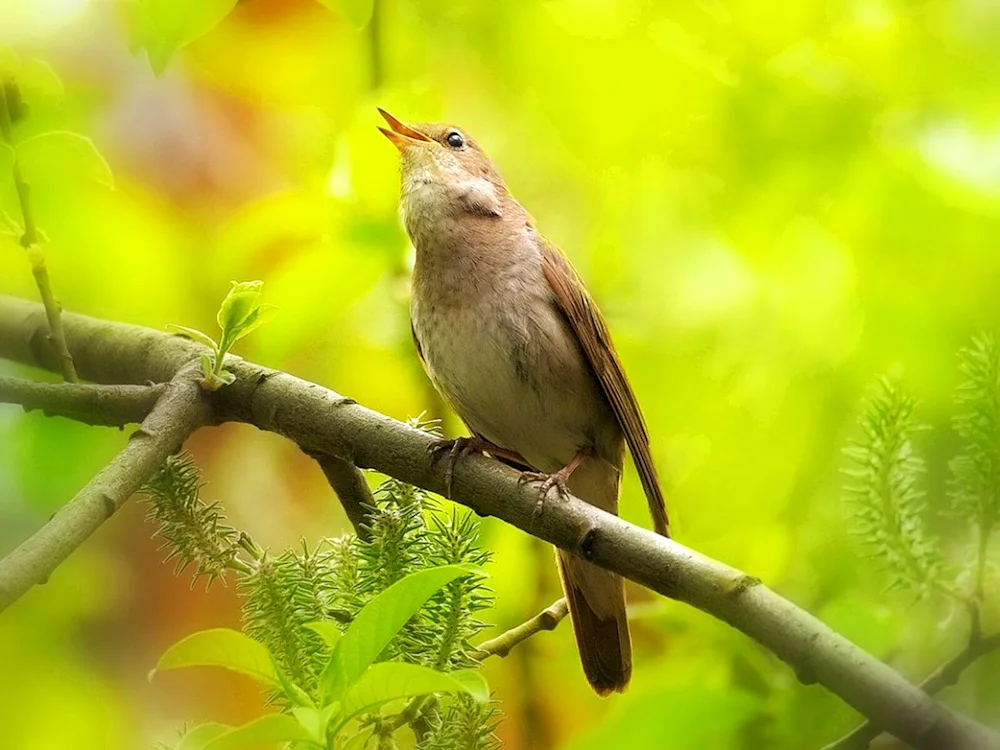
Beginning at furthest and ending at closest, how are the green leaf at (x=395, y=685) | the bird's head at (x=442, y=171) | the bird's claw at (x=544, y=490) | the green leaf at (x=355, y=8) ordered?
the bird's head at (x=442, y=171) → the green leaf at (x=355, y=8) → the bird's claw at (x=544, y=490) → the green leaf at (x=395, y=685)

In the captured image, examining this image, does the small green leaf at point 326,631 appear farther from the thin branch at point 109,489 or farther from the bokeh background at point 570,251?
the bokeh background at point 570,251

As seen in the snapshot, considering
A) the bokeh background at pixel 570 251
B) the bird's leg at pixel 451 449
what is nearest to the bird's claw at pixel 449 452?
the bird's leg at pixel 451 449

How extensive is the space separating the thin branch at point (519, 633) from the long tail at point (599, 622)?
5cm

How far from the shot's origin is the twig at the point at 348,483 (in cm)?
58

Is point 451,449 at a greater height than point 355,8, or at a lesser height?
lesser

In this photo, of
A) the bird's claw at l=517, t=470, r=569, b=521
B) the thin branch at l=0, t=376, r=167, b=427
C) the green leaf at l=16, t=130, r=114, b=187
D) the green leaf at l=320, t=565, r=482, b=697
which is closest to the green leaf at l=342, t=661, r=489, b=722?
the green leaf at l=320, t=565, r=482, b=697

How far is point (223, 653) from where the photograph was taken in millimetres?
446

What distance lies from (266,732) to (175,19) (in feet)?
1.33

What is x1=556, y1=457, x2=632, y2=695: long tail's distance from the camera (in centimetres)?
67

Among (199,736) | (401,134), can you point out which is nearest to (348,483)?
(199,736)

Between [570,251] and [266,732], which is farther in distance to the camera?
[570,251]

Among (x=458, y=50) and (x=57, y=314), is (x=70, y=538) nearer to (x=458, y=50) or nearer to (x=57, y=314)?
(x=57, y=314)

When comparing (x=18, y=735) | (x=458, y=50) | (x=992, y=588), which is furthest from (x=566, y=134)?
(x=18, y=735)

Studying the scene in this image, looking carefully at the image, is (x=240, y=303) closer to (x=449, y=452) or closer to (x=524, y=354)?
(x=449, y=452)
